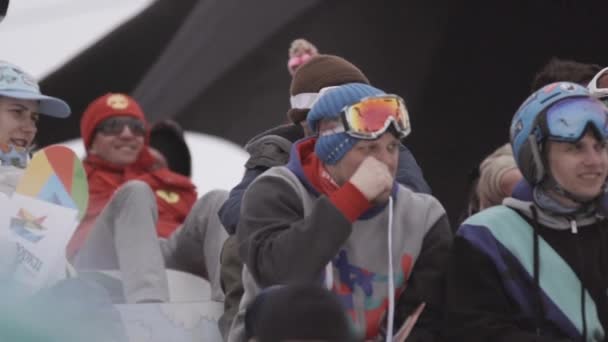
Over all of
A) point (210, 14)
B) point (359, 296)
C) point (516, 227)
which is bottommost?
point (210, 14)

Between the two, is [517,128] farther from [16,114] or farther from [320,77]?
[16,114]

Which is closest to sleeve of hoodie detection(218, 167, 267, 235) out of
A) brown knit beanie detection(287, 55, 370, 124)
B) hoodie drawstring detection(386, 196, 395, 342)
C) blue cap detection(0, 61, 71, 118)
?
brown knit beanie detection(287, 55, 370, 124)

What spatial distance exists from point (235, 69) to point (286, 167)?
4.43 metres

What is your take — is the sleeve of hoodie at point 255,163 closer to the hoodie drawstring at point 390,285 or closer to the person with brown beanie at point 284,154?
the person with brown beanie at point 284,154

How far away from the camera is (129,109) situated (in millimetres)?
6586

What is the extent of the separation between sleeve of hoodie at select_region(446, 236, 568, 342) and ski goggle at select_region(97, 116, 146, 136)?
2906mm

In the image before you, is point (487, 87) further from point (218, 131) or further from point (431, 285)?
point (431, 285)

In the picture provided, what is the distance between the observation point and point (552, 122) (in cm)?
389

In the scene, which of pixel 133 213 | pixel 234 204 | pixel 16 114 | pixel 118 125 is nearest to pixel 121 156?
pixel 118 125

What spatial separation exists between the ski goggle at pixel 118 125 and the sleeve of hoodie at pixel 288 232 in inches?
104

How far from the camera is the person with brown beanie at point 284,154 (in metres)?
4.48

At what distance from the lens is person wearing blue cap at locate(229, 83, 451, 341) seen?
3766 mm

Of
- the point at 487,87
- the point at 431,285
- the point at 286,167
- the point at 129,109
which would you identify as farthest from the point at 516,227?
the point at 487,87

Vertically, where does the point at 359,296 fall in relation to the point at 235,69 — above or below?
above
